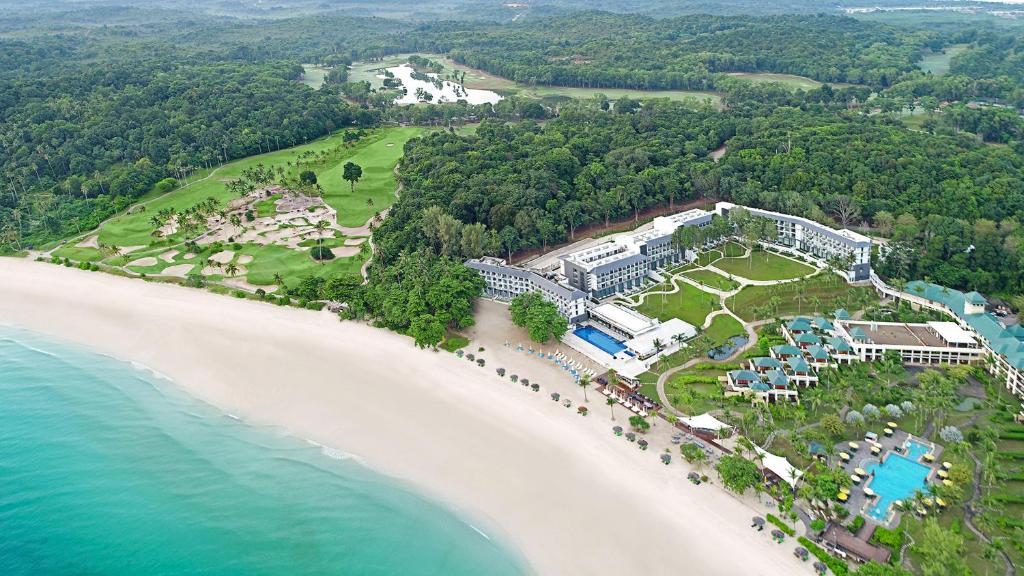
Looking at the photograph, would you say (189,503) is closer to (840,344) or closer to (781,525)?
(781,525)

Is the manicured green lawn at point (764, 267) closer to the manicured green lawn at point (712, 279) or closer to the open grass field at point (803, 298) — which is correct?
Result: the manicured green lawn at point (712, 279)

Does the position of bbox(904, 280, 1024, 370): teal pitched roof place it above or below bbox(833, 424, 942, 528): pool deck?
above

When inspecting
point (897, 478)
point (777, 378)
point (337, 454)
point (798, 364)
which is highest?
point (777, 378)

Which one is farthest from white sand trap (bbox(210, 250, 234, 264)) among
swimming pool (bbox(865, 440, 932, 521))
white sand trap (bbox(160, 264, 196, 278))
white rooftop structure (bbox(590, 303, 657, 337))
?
swimming pool (bbox(865, 440, 932, 521))

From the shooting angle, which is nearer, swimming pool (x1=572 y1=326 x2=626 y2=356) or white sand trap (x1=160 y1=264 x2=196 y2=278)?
swimming pool (x1=572 y1=326 x2=626 y2=356)

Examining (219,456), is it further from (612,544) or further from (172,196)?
(172,196)

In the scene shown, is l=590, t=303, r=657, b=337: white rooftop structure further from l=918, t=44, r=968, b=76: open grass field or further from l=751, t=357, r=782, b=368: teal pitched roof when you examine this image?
l=918, t=44, r=968, b=76: open grass field

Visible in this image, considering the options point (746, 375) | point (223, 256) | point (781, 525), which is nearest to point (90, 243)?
point (223, 256)
